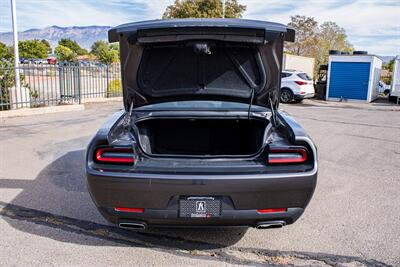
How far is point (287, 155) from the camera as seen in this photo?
2838 millimetres

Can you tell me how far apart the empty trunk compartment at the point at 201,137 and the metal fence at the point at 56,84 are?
8.06 m

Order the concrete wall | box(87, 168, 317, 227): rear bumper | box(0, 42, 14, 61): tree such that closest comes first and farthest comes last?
box(87, 168, 317, 227): rear bumper
box(0, 42, 14, 61): tree
the concrete wall

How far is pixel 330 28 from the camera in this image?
39.4 meters

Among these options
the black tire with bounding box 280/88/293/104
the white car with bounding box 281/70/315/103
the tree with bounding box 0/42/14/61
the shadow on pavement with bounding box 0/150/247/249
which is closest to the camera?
the shadow on pavement with bounding box 0/150/247/249

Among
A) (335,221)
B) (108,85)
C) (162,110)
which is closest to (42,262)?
(162,110)

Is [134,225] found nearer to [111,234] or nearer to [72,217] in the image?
[111,234]

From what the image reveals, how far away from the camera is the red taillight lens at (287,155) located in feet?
9.20

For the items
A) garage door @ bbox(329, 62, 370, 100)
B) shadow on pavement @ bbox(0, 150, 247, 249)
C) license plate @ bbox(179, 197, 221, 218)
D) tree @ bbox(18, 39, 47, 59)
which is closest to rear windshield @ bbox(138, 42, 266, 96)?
license plate @ bbox(179, 197, 221, 218)

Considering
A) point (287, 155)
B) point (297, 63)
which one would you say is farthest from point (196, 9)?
point (287, 155)

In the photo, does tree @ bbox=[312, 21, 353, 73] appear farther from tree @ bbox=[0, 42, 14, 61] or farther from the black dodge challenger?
the black dodge challenger

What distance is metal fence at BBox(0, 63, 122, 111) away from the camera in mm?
10852

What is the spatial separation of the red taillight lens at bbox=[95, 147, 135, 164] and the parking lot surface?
832 mm

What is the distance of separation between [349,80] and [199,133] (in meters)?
18.8

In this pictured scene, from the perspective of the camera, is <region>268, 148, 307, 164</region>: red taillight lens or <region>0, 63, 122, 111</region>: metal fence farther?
<region>0, 63, 122, 111</region>: metal fence
